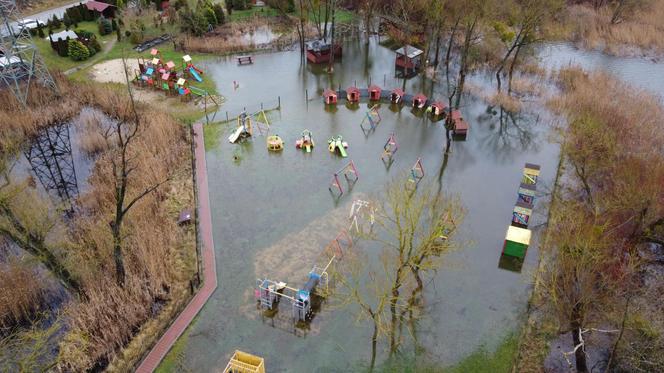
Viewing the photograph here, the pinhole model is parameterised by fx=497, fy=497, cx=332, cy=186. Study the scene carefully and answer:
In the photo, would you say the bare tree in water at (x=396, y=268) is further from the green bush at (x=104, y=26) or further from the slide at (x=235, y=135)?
the green bush at (x=104, y=26)

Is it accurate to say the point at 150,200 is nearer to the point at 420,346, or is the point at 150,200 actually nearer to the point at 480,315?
the point at 420,346

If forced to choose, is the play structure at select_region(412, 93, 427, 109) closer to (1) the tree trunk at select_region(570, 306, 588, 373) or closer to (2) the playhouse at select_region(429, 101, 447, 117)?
(2) the playhouse at select_region(429, 101, 447, 117)

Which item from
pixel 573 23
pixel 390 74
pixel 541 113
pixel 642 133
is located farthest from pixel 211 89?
pixel 573 23

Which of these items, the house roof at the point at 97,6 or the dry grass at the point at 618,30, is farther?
the house roof at the point at 97,6

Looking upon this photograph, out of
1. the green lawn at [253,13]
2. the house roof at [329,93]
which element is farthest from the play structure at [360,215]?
the green lawn at [253,13]

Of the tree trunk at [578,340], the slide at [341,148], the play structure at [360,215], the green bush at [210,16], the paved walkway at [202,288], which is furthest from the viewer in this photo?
the green bush at [210,16]

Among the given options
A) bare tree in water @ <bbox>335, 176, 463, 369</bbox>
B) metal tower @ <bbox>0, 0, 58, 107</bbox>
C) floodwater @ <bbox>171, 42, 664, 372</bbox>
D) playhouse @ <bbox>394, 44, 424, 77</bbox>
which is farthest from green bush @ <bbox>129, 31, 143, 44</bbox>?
bare tree in water @ <bbox>335, 176, 463, 369</bbox>

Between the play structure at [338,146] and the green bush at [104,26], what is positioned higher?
the green bush at [104,26]

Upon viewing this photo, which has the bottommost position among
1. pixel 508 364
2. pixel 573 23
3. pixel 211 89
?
pixel 508 364
